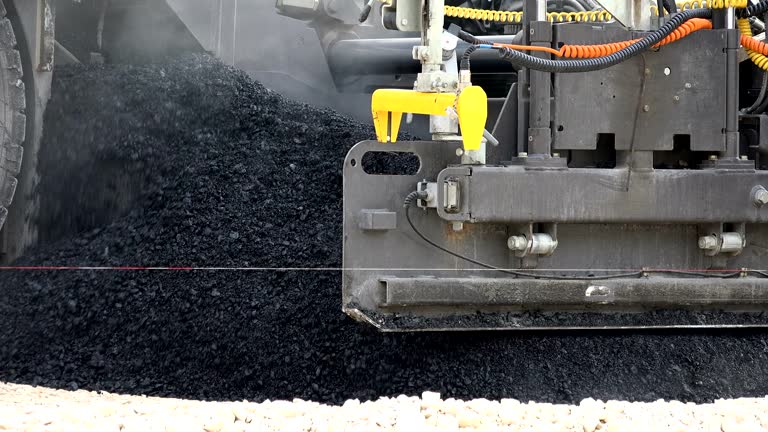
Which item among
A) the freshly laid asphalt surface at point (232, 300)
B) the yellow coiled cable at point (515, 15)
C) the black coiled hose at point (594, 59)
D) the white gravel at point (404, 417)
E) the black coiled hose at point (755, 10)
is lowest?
the white gravel at point (404, 417)

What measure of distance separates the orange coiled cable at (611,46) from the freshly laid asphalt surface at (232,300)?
130cm

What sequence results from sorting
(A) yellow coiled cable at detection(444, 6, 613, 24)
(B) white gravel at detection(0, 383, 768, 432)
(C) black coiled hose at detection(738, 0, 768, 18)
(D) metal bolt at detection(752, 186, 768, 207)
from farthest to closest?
(A) yellow coiled cable at detection(444, 6, 613, 24), (C) black coiled hose at detection(738, 0, 768, 18), (D) metal bolt at detection(752, 186, 768, 207), (B) white gravel at detection(0, 383, 768, 432)

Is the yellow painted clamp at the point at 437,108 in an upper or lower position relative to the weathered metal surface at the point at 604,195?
upper

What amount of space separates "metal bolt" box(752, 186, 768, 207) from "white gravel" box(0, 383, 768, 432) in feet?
2.41

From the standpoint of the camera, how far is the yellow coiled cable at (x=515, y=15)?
194 inches

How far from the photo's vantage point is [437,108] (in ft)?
13.2

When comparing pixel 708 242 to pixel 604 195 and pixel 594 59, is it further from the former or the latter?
pixel 594 59

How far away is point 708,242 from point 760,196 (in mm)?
253

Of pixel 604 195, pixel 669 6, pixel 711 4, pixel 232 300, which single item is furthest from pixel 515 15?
pixel 232 300

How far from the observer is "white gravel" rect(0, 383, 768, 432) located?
368cm

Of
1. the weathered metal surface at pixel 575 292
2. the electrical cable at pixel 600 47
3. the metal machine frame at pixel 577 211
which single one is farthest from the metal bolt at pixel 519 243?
the electrical cable at pixel 600 47

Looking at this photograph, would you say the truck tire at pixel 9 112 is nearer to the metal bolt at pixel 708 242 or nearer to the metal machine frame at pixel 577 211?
the metal machine frame at pixel 577 211

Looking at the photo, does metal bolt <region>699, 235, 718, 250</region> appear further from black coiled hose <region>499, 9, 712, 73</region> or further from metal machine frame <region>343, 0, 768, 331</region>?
black coiled hose <region>499, 9, 712, 73</region>

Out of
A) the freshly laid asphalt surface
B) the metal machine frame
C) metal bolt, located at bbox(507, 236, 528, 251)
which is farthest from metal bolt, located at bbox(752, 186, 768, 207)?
the freshly laid asphalt surface
